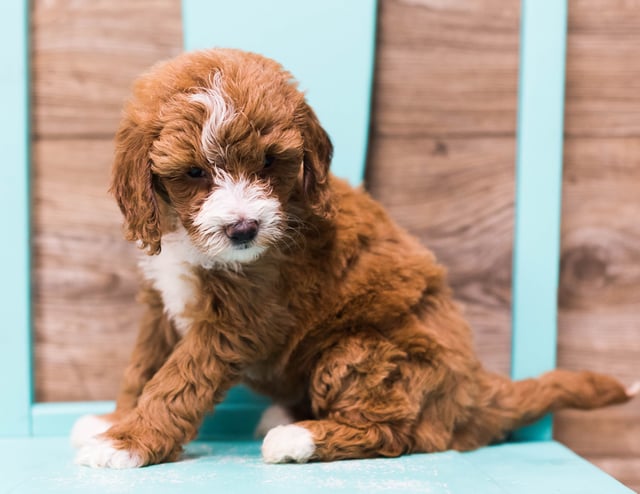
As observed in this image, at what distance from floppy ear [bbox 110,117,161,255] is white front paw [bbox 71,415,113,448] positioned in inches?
19.8

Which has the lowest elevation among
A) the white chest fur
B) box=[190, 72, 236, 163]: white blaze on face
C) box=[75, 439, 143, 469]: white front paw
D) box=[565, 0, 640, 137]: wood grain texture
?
box=[75, 439, 143, 469]: white front paw

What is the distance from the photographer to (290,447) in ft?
5.02

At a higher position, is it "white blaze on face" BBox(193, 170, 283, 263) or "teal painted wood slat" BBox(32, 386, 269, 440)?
"white blaze on face" BBox(193, 170, 283, 263)

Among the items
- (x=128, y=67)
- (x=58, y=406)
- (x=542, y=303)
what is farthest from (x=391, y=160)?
(x=58, y=406)

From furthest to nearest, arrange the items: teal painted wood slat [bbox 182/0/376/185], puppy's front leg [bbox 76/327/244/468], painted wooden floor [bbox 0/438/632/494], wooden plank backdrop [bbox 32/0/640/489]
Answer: wooden plank backdrop [bbox 32/0/640/489]
teal painted wood slat [bbox 182/0/376/185]
puppy's front leg [bbox 76/327/244/468]
painted wooden floor [bbox 0/438/632/494]

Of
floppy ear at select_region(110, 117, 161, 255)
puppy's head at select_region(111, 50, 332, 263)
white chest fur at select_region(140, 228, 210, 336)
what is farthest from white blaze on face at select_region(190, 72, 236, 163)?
white chest fur at select_region(140, 228, 210, 336)

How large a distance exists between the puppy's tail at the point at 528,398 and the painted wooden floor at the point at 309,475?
0.08 metres

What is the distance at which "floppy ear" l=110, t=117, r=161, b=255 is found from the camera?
4.71 ft

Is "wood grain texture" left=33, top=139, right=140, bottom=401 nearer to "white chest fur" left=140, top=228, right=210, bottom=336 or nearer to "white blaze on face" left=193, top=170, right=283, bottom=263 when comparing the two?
"white chest fur" left=140, top=228, right=210, bottom=336

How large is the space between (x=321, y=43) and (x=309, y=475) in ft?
3.59

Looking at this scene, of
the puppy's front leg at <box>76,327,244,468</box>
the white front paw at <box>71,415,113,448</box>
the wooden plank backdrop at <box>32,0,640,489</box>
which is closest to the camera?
the puppy's front leg at <box>76,327,244,468</box>

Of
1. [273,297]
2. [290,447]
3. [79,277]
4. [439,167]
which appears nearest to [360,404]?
[290,447]

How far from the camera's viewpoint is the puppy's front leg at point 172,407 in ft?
4.88

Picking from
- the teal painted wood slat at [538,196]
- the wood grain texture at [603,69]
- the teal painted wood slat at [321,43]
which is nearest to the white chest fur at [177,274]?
the teal painted wood slat at [321,43]
